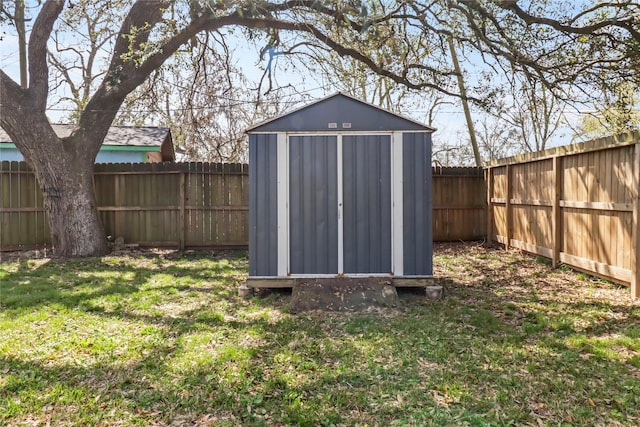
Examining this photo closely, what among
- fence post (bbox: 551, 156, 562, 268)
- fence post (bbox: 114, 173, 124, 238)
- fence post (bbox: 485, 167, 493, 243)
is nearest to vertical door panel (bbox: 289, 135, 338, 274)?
fence post (bbox: 551, 156, 562, 268)

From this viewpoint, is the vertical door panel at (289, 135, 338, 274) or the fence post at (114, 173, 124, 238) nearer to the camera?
the vertical door panel at (289, 135, 338, 274)

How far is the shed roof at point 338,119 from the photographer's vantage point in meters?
5.05

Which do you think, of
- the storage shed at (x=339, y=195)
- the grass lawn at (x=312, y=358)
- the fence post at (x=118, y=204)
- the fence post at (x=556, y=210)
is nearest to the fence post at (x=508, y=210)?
the fence post at (x=556, y=210)

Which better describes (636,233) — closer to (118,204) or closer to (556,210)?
(556,210)

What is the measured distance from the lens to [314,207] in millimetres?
5102

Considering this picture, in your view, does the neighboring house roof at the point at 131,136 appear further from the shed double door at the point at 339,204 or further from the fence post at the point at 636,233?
the fence post at the point at 636,233

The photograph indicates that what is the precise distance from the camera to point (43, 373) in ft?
9.64

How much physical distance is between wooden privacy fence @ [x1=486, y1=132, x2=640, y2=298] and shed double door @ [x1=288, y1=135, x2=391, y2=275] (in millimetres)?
2821

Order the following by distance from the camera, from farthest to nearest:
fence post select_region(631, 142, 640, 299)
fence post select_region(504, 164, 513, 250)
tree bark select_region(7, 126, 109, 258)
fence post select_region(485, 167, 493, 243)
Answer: fence post select_region(485, 167, 493, 243), fence post select_region(504, 164, 513, 250), tree bark select_region(7, 126, 109, 258), fence post select_region(631, 142, 640, 299)

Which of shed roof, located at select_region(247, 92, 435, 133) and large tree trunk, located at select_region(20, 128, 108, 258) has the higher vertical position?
shed roof, located at select_region(247, 92, 435, 133)

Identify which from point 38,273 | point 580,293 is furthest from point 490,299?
point 38,273

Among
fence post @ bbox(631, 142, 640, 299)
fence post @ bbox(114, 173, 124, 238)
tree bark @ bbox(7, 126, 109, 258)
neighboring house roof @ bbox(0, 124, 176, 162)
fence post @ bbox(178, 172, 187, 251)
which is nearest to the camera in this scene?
fence post @ bbox(631, 142, 640, 299)

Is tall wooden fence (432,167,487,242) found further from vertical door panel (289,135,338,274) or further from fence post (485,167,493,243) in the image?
vertical door panel (289,135,338,274)

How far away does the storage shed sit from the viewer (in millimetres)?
5047
